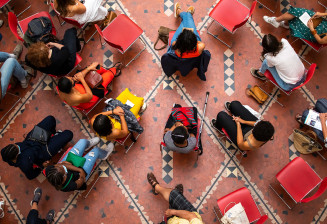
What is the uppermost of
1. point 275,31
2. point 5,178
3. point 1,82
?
point 275,31

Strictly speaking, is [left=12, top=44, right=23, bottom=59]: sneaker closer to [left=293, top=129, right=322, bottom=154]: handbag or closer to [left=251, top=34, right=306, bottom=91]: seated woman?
[left=251, top=34, right=306, bottom=91]: seated woman

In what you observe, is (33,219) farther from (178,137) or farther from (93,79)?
(178,137)

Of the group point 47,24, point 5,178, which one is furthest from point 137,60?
point 5,178

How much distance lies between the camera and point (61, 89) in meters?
4.38

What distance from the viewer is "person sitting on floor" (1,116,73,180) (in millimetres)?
4500

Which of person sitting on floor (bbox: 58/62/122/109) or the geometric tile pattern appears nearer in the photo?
person sitting on floor (bbox: 58/62/122/109)

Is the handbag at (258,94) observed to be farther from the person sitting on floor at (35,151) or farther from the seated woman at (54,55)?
the person sitting on floor at (35,151)

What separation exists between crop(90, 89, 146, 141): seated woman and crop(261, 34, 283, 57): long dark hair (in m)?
2.24

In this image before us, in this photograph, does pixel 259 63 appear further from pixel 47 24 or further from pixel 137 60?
pixel 47 24

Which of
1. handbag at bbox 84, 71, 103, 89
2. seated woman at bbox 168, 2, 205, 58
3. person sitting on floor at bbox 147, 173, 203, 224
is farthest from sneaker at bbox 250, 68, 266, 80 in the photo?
handbag at bbox 84, 71, 103, 89

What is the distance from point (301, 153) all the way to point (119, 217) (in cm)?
350

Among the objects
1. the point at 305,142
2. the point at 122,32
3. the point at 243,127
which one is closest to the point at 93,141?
the point at 122,32

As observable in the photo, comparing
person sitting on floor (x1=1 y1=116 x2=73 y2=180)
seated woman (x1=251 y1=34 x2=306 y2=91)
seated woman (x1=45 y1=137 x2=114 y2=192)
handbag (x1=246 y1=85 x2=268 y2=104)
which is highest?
seated woman (x1=251 y1=34 x2=306 y2=91)

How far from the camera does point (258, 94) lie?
550 centimetres
